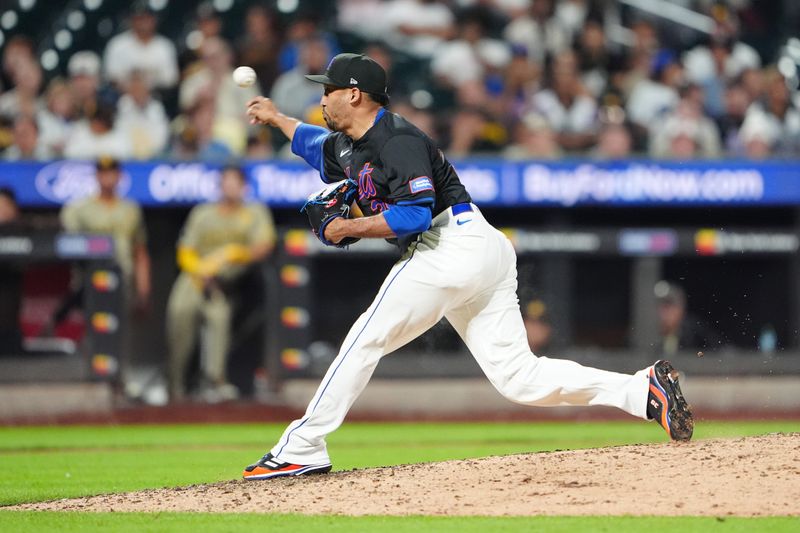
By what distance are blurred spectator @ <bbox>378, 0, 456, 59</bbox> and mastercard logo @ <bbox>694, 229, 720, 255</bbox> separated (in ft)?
12.5

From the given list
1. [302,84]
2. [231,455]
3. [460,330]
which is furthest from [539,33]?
→ [460,330]

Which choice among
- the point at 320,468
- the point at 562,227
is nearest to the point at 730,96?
the point at 562,227

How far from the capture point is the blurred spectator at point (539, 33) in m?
14.2

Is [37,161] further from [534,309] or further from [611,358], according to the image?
[611,358]

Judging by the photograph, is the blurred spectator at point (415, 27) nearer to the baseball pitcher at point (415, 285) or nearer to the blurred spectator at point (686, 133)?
the blurred spectator at point (686, 133)

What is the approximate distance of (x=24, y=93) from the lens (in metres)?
13.1

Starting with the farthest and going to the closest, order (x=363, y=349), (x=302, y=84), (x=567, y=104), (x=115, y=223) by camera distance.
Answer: (x=567, y=104) → (x=302, y=84) → (x=115, y=223) → (x=363, y=349)

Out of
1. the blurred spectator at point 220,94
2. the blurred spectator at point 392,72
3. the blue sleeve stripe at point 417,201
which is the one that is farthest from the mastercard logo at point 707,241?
the blue sleeve stripe at point 417,201

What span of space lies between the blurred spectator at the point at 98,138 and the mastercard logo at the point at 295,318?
2236 mm

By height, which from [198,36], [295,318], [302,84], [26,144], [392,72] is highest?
[198,36]

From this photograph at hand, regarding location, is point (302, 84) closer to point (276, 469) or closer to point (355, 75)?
point (355, 75)

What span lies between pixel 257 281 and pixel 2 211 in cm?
231

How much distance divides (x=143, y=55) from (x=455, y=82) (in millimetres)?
3209

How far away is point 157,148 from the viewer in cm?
1270
